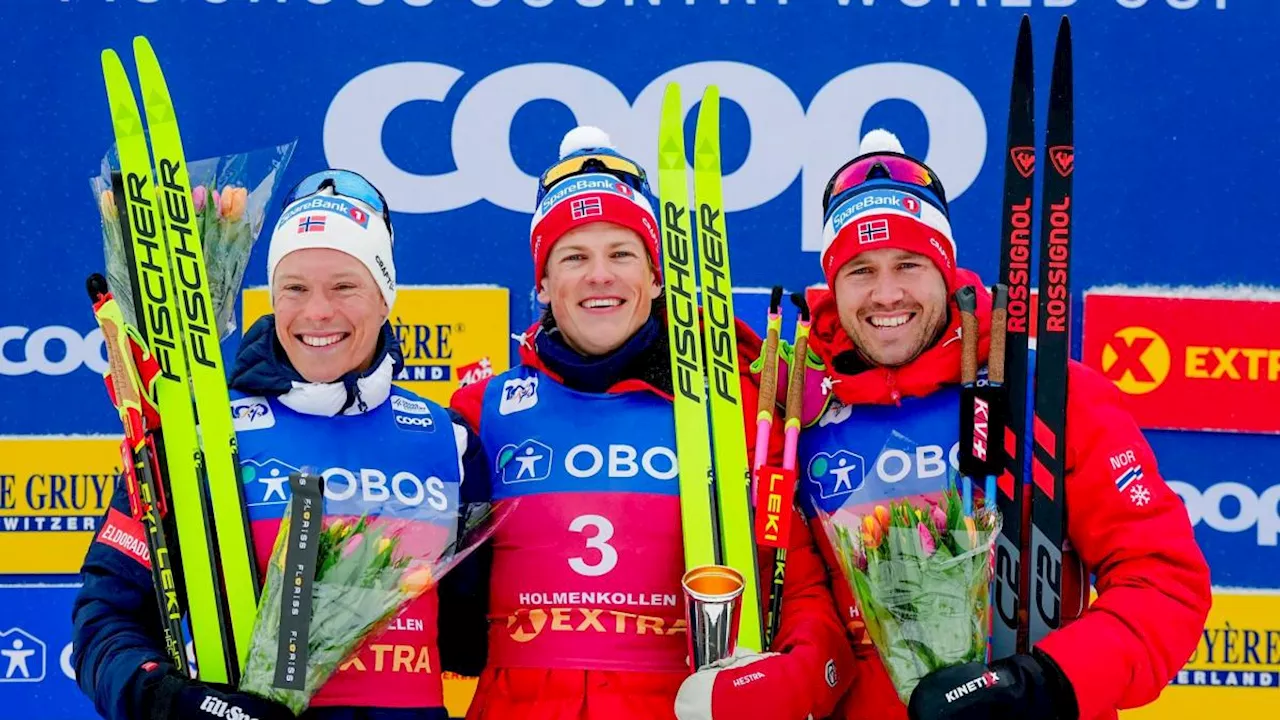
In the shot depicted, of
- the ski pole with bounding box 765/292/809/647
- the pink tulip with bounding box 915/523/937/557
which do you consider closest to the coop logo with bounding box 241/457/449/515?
the ski pole with bounding box 765/292/809/647

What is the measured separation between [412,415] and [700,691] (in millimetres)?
814

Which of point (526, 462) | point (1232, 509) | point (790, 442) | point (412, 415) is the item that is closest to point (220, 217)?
point (412, 415)

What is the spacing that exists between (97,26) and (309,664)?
2544 mm

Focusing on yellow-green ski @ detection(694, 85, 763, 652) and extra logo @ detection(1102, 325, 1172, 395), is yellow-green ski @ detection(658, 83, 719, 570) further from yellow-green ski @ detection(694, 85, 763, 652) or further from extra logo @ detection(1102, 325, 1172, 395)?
extra logo @ detection(1102, 325, 1172, 395)

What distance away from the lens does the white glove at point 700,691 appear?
2475 millimetres

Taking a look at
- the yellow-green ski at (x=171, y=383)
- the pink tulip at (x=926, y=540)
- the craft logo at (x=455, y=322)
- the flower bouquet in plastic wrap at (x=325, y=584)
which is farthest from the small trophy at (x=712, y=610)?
the craft logo at (x=455, y=322)

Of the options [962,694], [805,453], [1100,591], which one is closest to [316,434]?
[805,453]

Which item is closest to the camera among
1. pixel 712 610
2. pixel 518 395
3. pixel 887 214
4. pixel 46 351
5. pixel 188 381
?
pixel 712 610

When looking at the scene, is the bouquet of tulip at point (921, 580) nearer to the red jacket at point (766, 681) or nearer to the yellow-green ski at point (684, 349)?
the red jacket at point (766, 681)

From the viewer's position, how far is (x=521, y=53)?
13.6 ft

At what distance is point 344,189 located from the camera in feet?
9.42

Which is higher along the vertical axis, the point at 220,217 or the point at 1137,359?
the point at 220,217

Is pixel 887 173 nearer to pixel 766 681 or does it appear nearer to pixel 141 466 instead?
pixel 766 681

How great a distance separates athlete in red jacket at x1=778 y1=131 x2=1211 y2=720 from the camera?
2.46m
